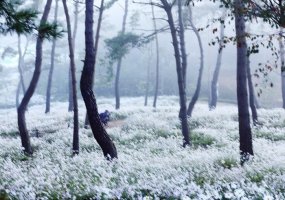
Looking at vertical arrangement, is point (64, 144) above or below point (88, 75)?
below

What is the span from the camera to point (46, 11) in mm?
16469

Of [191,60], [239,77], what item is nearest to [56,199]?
[239,77]

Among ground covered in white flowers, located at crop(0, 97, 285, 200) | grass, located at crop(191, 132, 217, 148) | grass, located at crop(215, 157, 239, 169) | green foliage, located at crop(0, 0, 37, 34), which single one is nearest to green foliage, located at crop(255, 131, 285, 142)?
ground covered in white flowers, located at crop(0, 97, 285, 200)

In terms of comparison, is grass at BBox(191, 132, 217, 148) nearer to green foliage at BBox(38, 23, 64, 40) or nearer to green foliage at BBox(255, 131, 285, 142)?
green foliage at BBox(255, 131, 285, 142)

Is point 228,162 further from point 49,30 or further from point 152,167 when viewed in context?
point 49,30

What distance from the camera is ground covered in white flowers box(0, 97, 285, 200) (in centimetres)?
722

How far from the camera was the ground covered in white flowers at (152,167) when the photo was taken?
23.7ft

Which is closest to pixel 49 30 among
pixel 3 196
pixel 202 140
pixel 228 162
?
pixel 3 196

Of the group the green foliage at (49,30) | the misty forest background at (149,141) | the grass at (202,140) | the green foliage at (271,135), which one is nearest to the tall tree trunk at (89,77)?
the misty forest background at (149,141)

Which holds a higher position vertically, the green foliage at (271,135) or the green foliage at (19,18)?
the green foliage at (19,18)

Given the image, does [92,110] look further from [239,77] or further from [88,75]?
[239,77]

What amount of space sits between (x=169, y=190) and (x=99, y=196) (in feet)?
4.12

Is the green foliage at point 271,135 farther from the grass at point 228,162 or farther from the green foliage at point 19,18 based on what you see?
the green foliage at point 19,18

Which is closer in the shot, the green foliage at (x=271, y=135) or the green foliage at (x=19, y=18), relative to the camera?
the green foliage at (x=19, y=18)
